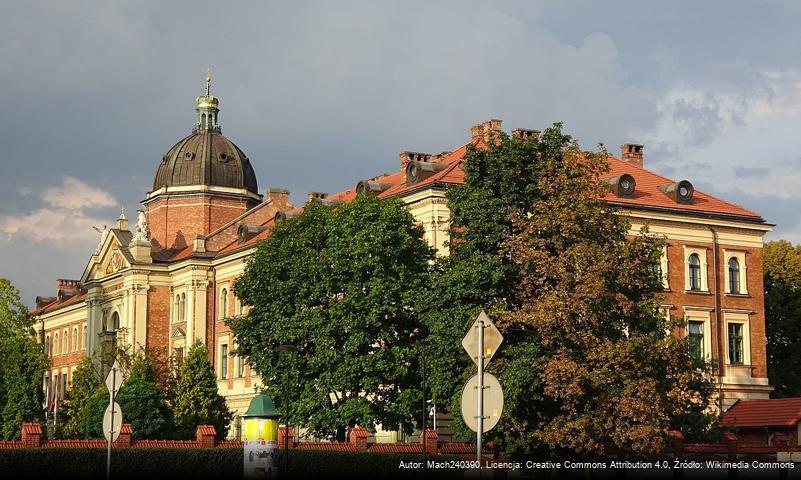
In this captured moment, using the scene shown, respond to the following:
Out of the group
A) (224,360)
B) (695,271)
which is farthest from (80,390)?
(695,271)

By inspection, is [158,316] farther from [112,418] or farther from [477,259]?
[112,418]

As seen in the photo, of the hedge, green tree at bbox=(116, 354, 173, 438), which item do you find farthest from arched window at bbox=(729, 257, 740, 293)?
green tree at bbox=(116, 354, 173, 438)

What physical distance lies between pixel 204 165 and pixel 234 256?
42.0 feet

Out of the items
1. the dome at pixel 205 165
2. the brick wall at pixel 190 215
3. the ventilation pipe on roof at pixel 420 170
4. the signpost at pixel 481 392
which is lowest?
the signpost at pixel 481 392

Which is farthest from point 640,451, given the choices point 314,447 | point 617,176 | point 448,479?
point 617,176

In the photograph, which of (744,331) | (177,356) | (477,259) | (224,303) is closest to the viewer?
(477,259)

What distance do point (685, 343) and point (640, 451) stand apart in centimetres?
381

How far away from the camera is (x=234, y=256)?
79.4 meters

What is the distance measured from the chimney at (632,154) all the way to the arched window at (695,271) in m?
7.92

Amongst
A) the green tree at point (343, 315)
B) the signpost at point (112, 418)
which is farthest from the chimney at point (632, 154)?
the signpost at point (112, 418)

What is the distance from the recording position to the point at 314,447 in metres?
46.9

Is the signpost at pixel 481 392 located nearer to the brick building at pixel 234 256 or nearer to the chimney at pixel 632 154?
the brick building at pixel 234 256

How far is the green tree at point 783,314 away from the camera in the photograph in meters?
74.0

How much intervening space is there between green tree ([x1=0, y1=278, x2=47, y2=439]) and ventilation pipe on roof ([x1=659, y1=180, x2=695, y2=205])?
4026 cm
